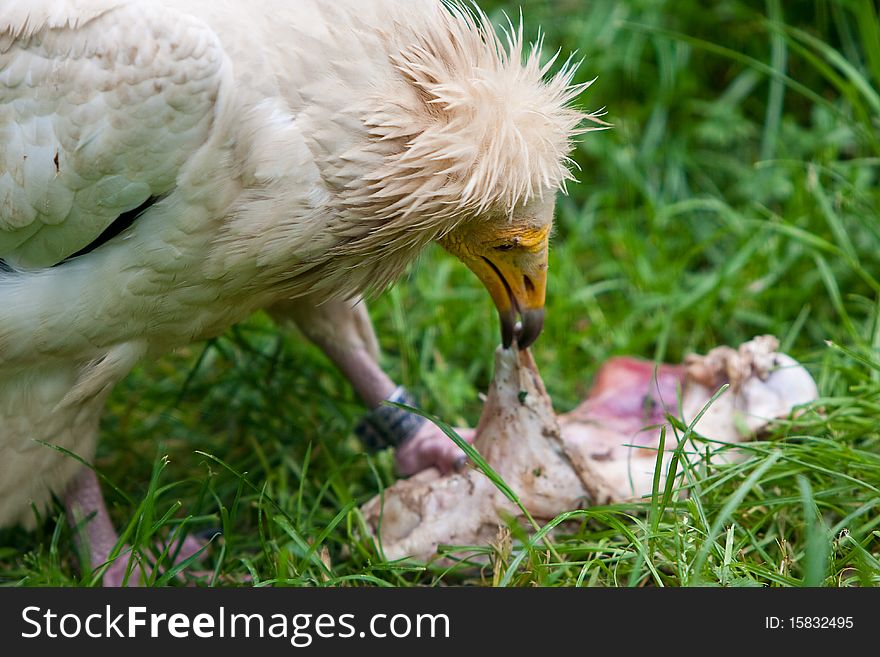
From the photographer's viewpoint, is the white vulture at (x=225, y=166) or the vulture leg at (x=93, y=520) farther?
the vulture leg at (x=93, y=520)

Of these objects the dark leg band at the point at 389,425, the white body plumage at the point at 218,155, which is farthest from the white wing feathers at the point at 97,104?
the dark leg band at the point at 389,425

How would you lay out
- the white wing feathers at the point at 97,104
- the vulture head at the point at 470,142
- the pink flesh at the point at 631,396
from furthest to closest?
the pink flesh at the point at 631,396 → the vulture head at the point at 470,142 → the white wing feathers at the point at 97,104

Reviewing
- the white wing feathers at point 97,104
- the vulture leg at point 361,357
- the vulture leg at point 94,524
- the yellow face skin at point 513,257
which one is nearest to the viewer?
the white wing feathers at point 97,104

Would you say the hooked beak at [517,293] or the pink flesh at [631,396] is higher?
the hooked beak at [517,293]

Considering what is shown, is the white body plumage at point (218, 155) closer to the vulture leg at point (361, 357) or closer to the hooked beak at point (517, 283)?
the hooked beak at point (517, 283)

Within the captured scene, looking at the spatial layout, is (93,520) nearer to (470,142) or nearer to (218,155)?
(218,155)

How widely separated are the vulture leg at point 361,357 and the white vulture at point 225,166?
367 mm

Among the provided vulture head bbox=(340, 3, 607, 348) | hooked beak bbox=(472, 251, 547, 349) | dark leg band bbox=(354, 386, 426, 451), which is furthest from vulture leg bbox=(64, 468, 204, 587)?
vulture head bbox=(340, 3, 607, 348)

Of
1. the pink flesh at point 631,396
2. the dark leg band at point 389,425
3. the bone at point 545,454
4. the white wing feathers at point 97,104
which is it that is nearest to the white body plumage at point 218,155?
the white wing feathers at point 97,104

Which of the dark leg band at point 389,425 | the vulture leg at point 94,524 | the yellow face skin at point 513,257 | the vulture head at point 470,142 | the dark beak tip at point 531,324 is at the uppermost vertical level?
the vulture head at point 470,142

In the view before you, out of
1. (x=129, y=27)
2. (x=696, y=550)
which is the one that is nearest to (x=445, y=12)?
(x=129, y=27)

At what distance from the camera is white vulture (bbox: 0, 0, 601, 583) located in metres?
2.05

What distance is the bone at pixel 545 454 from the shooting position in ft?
7.93

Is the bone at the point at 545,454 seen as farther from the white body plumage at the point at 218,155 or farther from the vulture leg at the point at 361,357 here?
the white body plumage at the point at 218,155
